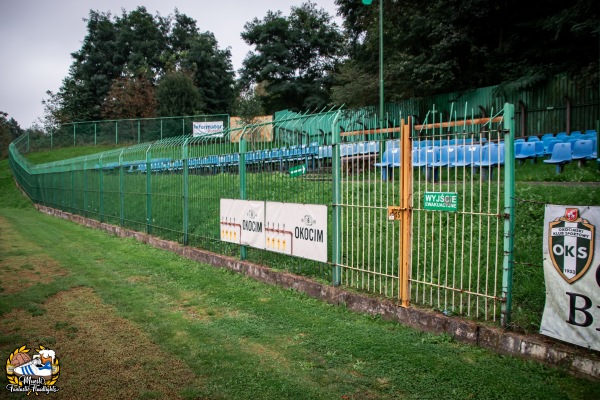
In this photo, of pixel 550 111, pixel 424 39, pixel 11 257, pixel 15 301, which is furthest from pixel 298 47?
pixel 15 301

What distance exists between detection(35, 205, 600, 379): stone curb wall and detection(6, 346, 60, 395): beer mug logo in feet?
11.4

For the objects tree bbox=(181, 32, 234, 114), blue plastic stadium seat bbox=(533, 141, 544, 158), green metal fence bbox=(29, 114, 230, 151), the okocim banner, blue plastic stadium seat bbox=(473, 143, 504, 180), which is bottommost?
the okocim banner

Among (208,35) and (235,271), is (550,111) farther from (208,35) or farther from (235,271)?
(208,35)

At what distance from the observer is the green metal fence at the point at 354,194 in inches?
205

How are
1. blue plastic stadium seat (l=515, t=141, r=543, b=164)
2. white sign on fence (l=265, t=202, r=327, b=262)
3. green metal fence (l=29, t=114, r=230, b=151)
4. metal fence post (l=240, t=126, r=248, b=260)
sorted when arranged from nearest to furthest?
white sign on fence (l=265, t=202, r=327, b=262), metal fence post (l=240, t=126, r=248, b=260), blue plastic stadium seat (l=515, t=141, r=543, b=164), green metal fence (l=29, t=114, r=230, b=151)

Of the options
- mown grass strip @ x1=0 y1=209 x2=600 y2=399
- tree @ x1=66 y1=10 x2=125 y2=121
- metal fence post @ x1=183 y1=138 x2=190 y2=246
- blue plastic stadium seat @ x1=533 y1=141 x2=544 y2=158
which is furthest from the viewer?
tree @ x1=66 y1=10 x2=125 y2=121

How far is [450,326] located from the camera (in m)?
4.96

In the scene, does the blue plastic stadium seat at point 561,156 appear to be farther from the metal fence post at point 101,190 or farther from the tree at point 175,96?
the tree at point 175,96

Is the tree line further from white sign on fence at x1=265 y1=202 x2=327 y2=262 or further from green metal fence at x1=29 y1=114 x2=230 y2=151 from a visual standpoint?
white sign on fence at x1=265 y1=202 x2=327 y2=262

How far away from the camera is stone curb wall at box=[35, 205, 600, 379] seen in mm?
4020

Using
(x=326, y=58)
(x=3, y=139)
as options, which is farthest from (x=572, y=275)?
(x=3, y=139)

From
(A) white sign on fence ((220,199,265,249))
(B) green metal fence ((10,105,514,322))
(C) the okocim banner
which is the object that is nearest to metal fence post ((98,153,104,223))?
(B) green metal fence ((10,105,514,322))

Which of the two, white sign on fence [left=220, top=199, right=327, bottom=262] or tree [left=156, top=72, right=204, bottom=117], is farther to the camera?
tree [left=156, top=72, right=204, bottom=117]

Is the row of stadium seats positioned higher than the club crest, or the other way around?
the row of stadium seats
